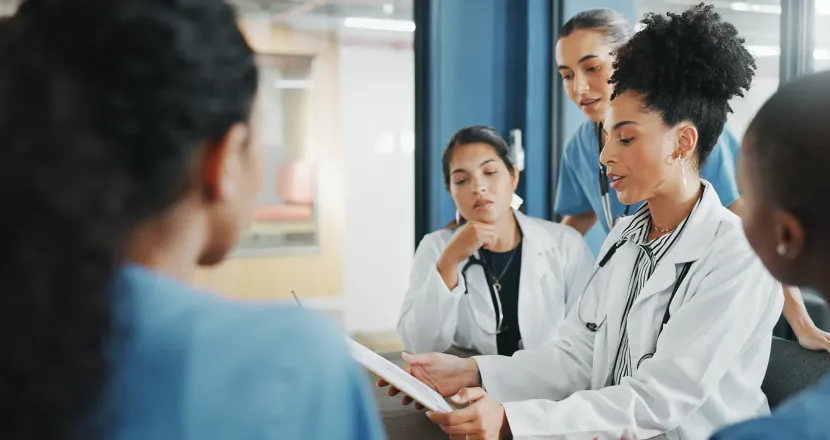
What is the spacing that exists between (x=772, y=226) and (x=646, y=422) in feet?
1.99

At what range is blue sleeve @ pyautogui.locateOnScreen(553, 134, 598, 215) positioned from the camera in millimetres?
2404

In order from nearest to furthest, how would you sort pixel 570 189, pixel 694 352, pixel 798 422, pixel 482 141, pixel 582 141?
pixel 798 422
pixel 694 352
pixel 482 141
pixel 582 141
pixel 570 189

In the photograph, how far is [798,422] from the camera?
1.92ft

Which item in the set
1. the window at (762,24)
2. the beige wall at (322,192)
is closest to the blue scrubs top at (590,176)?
the window at (762,24)

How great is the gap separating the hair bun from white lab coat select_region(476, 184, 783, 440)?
0.71ft

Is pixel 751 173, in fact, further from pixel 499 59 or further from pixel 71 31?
pixel 499 59

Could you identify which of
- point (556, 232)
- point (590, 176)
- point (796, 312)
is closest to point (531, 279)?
point (556, 232)

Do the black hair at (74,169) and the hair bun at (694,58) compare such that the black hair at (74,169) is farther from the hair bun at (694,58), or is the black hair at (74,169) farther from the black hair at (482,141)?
the black hair at (482,141)

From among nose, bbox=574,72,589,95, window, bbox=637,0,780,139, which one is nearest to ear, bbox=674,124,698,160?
window, bbox=637,0,780,139

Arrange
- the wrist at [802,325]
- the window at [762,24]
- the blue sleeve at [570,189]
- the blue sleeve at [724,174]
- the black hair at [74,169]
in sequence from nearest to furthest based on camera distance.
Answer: the black hair at [74,169]
the wrist at [802,325]
the blue sleeve at [724,174]
the window at [762,24]
the blue sleeve at [570,189]

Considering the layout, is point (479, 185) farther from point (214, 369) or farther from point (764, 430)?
point (214, 369)

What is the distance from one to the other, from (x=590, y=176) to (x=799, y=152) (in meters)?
1.65

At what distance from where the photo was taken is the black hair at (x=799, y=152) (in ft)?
2.14

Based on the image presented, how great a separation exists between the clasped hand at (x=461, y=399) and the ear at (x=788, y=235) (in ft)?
2.07
